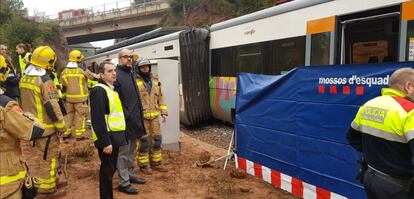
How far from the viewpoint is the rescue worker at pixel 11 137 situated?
2.70m

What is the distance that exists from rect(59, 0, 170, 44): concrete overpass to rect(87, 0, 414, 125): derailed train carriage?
108 ft

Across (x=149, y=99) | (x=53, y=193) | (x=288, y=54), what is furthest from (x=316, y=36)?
(x=53, y=193)

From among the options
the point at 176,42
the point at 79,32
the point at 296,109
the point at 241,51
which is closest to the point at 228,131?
the point at 241,51

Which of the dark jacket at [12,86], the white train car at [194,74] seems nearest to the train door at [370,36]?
the white train car at [194,74]

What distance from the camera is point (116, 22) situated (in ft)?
156

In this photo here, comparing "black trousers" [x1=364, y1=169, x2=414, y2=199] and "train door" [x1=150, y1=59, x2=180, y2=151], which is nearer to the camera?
"black trousers" [x1=364, y1=169, x2=414, y2=199]

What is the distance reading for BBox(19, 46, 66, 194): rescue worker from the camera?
15.4ft

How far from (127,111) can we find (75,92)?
12.0ft

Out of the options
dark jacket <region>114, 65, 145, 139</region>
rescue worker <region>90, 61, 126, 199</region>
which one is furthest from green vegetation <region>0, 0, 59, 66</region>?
rescue worker <region>90, 61, 126, 199</region>

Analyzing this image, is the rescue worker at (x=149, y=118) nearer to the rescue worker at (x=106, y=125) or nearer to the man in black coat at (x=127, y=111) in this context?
the man in black coat at (x=127, y=111)

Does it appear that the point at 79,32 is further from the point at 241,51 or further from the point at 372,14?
the point at 372,14

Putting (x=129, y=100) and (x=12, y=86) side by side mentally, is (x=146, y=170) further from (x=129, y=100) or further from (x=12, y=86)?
(x=12, y=86)

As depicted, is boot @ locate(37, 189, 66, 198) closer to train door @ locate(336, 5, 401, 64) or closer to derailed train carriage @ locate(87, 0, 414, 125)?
derailed train carriage @ locate(87, 0, 414, 125)

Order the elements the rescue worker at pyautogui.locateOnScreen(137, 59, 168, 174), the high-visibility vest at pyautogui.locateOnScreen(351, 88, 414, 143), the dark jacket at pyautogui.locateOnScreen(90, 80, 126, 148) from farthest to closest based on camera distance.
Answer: the rescue worker at pyautogui.locateOnScreen(137, 59, 168, 174) → the dark jacket at pyautogui.locateOnScreen(90, 80, 126, 148) → the high-visibility vest at pyautogui.locateOnScreen(351, 88, 414, 143)
